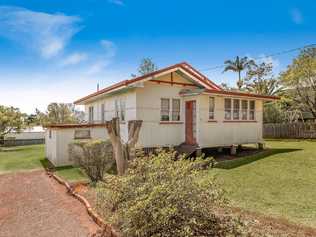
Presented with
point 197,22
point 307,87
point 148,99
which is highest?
point 197,22

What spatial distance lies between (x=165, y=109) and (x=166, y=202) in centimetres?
983

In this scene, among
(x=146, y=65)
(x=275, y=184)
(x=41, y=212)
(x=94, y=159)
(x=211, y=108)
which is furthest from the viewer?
(x=146, y=65)

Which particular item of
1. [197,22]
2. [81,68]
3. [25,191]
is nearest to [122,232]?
[25,191]

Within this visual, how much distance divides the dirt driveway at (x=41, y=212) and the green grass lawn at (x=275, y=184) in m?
3.46

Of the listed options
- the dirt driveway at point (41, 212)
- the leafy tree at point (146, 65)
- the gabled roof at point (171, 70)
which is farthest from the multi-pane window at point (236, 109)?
the leafy tree at point (146, 65)

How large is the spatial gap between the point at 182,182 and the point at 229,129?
35.0ft

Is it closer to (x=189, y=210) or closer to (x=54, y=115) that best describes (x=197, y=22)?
(x=189, y=210)

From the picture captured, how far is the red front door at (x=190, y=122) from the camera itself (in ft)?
46.3

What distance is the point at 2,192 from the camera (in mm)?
9078

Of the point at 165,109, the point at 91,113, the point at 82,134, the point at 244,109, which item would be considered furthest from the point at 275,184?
the point at 91,113

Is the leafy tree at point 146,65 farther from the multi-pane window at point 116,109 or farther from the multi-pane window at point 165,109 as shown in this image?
the multi-pane window at point 165,109

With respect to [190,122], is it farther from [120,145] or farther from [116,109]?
[120,145]

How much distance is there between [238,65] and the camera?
37.7 m

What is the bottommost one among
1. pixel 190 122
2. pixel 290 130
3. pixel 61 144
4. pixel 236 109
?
pixel 61 144
